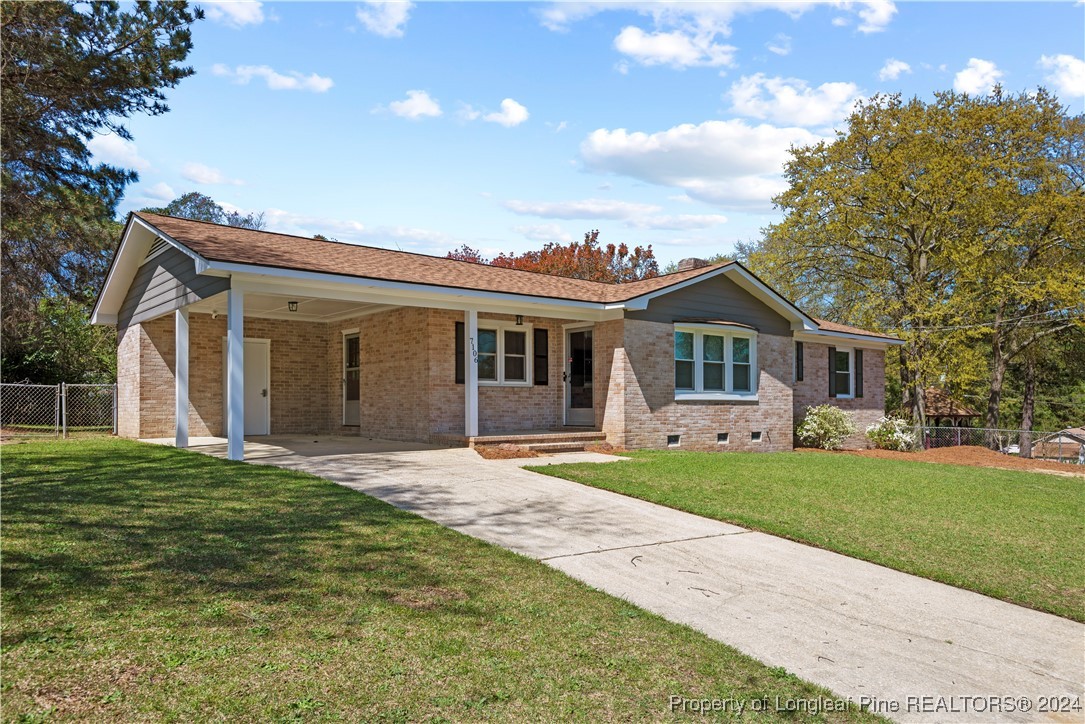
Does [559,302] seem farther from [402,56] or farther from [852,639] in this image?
[852,639]

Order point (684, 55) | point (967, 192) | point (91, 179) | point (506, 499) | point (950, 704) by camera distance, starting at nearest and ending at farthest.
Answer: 1. point (950, 704)
2. point (506, 499)
3. point (684, 55)
4. point (91, 179)
5. point (967, 192)

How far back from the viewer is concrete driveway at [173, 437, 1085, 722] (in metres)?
4.21

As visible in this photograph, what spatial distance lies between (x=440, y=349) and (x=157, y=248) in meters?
6.53

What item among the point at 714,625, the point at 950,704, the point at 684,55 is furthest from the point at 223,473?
the point at 684,55

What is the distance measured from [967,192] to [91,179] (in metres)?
27.7

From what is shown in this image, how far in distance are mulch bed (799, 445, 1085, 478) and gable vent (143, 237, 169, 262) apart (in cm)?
1609

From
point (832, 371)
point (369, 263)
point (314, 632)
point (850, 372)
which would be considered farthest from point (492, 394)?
point (850, 372)

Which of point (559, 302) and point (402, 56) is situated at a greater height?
point (402, 56)

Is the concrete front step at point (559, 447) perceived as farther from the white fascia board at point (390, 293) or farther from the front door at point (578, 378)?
the white fascia board at point (390, 293)

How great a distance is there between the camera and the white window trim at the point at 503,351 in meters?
15.6

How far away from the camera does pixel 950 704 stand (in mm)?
3982

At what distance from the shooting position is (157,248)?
607 inches

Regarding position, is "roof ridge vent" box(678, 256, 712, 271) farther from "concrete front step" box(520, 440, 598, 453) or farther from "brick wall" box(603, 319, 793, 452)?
"concrete front step" box(520, 440, 598, 453)

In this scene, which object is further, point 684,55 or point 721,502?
point 684,55
